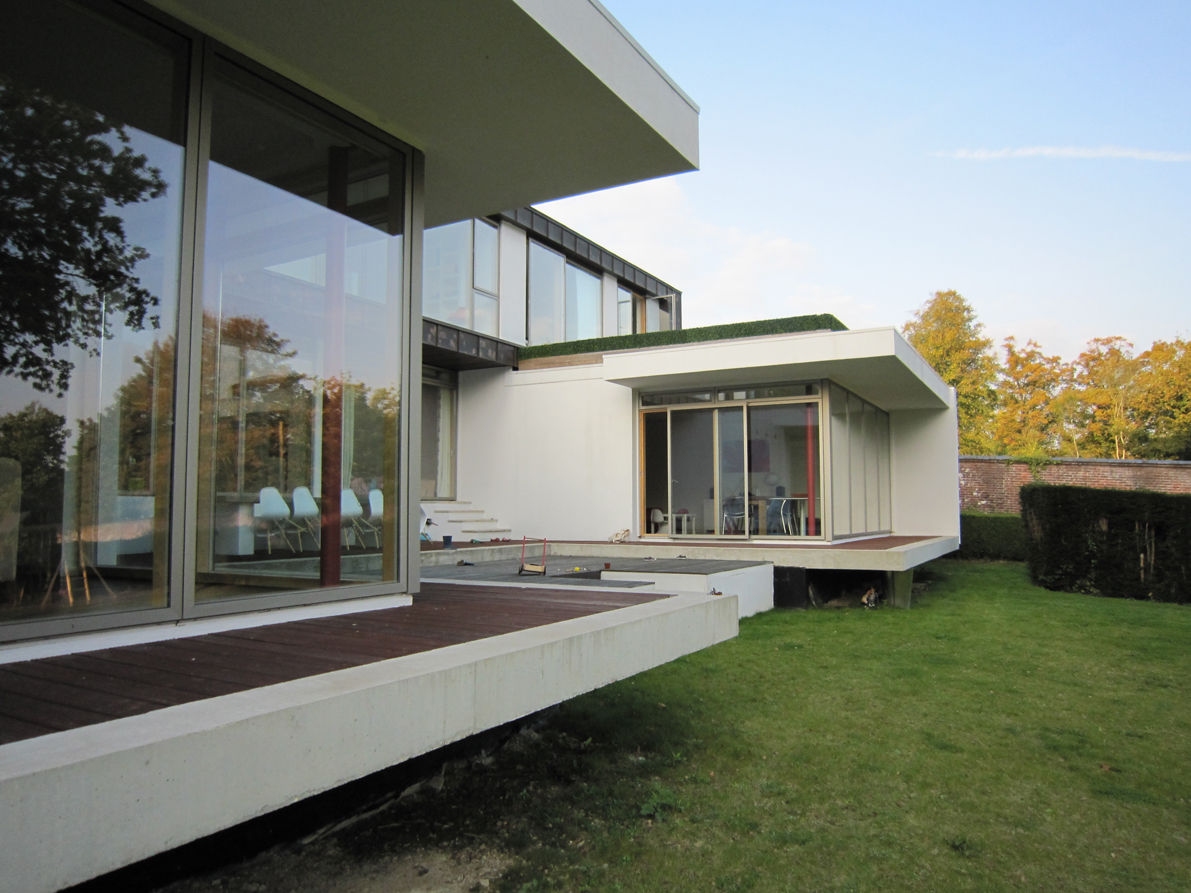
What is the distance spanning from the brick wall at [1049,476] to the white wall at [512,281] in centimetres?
1195

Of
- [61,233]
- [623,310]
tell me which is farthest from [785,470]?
[61,233]

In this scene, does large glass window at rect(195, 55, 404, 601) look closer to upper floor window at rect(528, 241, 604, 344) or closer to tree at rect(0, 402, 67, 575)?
tree at rect(0, 402, 67, 575)

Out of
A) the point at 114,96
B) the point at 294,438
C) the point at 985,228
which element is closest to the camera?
the point at 114,96

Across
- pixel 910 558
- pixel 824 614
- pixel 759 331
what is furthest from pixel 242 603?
pixel 759 331

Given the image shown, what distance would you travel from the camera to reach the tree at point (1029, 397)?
34.2 m

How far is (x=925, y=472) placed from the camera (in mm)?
15609

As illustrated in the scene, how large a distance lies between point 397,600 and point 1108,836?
12.0 feet

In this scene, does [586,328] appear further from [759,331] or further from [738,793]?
[738,793]

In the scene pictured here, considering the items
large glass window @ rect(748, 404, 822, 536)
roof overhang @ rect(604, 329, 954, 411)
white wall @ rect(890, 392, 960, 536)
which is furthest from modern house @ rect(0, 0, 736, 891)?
white wall @ rect(890, 392, 960, 536)

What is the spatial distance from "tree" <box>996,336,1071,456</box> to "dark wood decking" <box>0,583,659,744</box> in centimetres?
3434

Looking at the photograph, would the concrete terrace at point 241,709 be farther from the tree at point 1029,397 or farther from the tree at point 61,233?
the tree at point 1029,397

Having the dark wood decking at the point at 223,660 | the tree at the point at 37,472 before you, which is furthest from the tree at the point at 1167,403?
the tree at the point at 37,472

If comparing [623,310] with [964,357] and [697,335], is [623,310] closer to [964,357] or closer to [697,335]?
[697,335]

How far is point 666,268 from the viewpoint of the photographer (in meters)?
22.4
